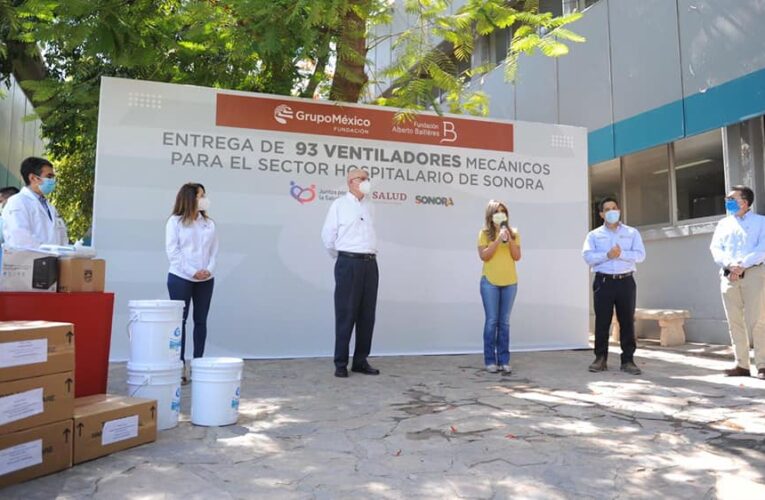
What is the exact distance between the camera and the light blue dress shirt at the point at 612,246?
5.91 metres

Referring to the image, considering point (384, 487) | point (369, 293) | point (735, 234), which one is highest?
point (735, 234)

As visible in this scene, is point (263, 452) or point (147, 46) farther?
point (147, 46)

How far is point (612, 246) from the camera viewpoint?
19.5ft

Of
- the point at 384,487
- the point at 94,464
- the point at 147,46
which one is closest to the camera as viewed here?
the point at 384,487

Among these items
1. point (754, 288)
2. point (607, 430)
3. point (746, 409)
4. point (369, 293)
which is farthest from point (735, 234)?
point (369, 293)

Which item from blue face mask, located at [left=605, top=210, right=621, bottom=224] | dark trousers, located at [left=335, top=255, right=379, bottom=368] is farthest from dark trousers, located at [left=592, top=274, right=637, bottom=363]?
dark trousers, located at [left=335, top=255, right=379, bottom=368]

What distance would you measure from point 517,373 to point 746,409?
2.04 metres

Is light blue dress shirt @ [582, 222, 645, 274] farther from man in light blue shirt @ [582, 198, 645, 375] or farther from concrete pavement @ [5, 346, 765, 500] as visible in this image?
concrete pavement @ [5, 346, 765, 500]

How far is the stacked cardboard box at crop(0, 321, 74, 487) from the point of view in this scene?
2633mm

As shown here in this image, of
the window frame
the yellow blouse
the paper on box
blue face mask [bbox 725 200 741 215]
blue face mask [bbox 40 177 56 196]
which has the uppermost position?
the window frame

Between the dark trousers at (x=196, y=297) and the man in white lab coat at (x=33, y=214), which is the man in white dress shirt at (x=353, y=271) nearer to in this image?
the dark trousers at (x=196, y=297)

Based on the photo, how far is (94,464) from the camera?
297 cm

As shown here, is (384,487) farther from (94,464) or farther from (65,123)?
(65,123)

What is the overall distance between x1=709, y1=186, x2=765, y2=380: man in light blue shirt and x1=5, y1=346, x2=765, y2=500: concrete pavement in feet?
1.16
